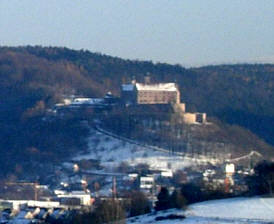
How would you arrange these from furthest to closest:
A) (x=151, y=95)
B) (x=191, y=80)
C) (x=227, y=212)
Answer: (x=191, y=80) → (x=151, y=95) → (x=227, y=212)

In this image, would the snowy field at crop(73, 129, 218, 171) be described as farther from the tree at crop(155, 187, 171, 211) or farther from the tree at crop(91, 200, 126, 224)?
the tree at crop(91, 200, 126, 224)

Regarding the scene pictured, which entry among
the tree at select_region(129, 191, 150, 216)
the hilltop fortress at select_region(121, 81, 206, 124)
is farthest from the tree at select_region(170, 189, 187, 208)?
the hilltop fortress at select_region(121, 81, 206, 124)

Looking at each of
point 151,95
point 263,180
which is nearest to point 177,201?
point 263,180

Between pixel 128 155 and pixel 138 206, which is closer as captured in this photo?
pixel 138 206

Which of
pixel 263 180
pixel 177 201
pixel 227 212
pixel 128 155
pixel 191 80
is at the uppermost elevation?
pixel 191 80

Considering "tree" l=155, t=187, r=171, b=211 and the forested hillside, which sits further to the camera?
the forested hillside

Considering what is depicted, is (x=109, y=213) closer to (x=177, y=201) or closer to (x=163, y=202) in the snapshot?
(x=177, y=201)

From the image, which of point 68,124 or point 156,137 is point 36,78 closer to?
point 68,124

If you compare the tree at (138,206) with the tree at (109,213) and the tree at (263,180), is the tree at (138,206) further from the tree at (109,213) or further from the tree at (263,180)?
the tree at (263,180)

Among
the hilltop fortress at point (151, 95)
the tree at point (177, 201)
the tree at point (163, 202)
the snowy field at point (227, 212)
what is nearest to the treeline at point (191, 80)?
the hilltop fortress at point (151, 95)
